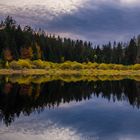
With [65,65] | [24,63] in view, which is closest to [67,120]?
[24,63]

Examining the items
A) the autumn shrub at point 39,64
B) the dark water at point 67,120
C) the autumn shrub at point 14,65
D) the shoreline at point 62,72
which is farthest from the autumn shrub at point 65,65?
the dark water at point 67,120

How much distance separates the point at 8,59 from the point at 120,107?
235 ft

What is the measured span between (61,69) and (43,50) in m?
17.0

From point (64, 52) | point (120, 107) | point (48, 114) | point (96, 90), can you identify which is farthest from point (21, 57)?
point (48, 114)

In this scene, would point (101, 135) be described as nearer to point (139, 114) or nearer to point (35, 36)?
point (139, 114)

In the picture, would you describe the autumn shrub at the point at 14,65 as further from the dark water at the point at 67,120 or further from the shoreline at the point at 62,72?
the dark water at the point at 67,120

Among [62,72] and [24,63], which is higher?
[24,63]

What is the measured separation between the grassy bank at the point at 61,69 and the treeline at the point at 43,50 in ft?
12.0

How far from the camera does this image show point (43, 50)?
440ft

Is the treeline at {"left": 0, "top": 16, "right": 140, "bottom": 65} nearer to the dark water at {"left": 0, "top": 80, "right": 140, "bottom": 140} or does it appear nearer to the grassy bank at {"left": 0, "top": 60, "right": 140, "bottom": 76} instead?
the grassy bank at {"left": 0, "top": 60, "right": 140, "bottom": 76}

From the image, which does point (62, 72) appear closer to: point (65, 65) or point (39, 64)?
point (65, 65)

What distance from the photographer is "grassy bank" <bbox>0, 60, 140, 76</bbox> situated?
331 ft

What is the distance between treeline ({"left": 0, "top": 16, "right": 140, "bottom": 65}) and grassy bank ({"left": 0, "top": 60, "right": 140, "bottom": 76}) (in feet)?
12.0

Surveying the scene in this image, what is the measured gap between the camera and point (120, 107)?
36.1m
